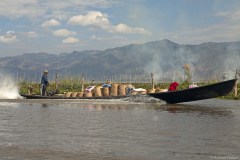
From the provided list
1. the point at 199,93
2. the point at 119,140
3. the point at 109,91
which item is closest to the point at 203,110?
the point at 199,93

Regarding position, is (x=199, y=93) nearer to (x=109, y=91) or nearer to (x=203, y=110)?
(x=203, y=110)

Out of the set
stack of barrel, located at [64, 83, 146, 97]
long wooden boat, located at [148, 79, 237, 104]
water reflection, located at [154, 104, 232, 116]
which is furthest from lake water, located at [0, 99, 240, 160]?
stack of barrel, located at [64, 83, 146, 97]

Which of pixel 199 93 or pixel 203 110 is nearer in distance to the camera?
pixel 203 110

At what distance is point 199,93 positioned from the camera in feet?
66.5

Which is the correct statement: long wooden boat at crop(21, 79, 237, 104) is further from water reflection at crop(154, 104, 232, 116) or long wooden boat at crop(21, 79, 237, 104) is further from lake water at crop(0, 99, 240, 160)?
lake water at crop(0, 99, 240, 160)

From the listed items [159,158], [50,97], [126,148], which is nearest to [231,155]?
[159,158]

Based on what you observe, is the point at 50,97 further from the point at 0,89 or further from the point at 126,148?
the point at 126,148

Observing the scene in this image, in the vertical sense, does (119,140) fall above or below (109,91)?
below

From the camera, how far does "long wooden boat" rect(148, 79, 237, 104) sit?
1939cm

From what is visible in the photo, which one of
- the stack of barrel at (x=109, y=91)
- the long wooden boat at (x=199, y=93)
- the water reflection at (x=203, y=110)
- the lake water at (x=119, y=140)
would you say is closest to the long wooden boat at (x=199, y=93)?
the long wooden boat at (x=199, y=93)

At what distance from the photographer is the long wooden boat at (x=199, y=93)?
63.6 ft

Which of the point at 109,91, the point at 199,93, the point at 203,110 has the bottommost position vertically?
the point at 203,110

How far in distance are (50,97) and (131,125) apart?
53.2 feet

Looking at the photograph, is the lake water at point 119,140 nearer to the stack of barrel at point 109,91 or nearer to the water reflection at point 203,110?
the water reflection at point 203,110
